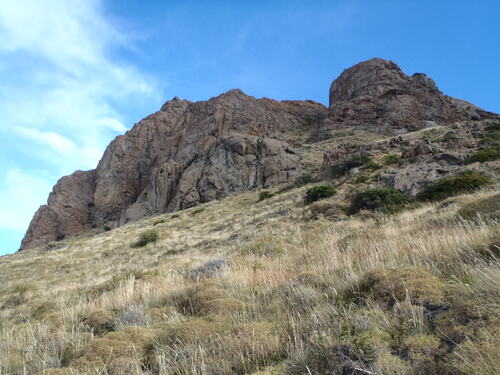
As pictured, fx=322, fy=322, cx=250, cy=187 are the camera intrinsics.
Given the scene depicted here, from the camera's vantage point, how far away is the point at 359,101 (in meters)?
72.1

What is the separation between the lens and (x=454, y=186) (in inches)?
504

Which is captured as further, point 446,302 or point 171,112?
point 171,112

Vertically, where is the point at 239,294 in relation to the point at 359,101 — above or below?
below

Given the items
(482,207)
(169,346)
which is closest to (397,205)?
(482,207)

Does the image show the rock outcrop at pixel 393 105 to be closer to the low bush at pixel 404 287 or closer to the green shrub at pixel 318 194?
the green shrub at pixel 318 194

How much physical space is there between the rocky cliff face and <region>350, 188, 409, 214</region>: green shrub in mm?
33112

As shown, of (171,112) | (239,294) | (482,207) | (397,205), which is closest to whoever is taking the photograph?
(239,294)

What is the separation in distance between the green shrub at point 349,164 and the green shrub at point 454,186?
485 inches

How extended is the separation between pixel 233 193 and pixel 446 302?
48516 mm

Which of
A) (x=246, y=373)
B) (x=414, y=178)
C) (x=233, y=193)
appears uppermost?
(x=233, y=193)

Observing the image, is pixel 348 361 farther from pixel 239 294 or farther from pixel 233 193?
pixel 233 193

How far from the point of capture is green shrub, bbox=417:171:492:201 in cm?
1238

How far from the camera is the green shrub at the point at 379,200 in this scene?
43.1ft

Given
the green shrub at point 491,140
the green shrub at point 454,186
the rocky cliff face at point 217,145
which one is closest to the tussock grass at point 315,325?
the green shrub at point 454,186
